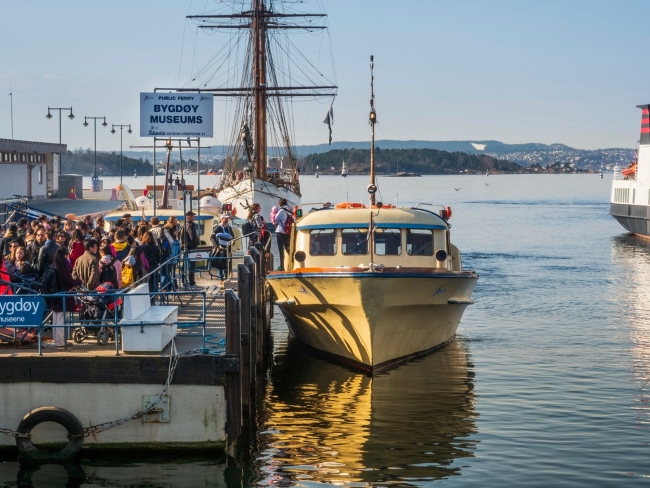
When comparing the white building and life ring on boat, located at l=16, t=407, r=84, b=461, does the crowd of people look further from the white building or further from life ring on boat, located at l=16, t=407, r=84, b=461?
the white building

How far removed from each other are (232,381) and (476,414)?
590 cm

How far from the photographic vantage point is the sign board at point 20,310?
1564 centimetres

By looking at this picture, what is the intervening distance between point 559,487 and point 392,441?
3.40m

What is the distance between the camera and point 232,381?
15.3 metres

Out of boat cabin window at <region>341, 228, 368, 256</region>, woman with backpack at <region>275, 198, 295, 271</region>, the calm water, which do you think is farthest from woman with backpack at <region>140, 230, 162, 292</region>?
woman with backpack at <region>275, 198, 295, 271</region>

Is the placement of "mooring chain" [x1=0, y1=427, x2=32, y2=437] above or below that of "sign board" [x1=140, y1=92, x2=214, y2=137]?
below

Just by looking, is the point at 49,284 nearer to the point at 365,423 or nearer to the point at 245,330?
the point at 245,330

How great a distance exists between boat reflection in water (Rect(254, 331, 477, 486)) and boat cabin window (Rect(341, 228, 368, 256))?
8.83 feet

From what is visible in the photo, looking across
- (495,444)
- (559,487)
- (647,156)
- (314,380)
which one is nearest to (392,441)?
(495,444)

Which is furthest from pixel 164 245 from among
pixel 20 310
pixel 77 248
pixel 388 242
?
pixel 20 310

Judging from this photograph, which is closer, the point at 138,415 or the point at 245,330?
the point at 138,415

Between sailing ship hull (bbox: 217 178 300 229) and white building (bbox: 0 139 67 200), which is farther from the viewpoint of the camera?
sailing ship hull (bbox: 217 178 300 229)

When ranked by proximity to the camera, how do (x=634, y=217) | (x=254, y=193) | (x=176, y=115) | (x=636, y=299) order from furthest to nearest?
1. (x=254, y=193)
2. (x=634, y=217)
3. (x=636, y=299)
4. (x=176, y=115)

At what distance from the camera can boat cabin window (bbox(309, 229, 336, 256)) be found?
23.5 m
